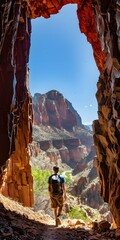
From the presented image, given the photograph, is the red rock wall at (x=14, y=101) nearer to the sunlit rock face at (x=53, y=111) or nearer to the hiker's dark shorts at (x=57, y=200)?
the hiker's dark shorts at (x=57, y=200)

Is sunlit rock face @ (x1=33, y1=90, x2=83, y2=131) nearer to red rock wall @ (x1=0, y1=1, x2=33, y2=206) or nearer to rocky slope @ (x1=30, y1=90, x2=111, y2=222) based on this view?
rocky slope @ (x1=30, y1=90, x2=111, y2=222)

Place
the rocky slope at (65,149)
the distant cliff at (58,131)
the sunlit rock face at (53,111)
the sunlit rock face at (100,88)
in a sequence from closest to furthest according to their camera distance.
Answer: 1. the sunlit rock face at (100,88)
2. the rocky slope at (65,149)
3. the distant cliff at (58,131)
4. the sunlit rock face at (53,111)

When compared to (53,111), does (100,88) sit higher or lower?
lower

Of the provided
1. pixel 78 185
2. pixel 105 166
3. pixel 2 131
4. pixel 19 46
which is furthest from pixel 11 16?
pixel 78 185

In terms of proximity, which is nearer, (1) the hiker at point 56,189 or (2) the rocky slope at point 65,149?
(1) the hiker at point 56,189

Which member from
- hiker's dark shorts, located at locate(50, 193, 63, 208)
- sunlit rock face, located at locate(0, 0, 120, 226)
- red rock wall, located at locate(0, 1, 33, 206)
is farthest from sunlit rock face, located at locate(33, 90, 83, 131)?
hiker's dark shorts, located at locate(50, 193, 63, 208)

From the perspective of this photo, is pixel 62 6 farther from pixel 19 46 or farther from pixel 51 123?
pixel 51 123

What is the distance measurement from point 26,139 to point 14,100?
8.59 meters

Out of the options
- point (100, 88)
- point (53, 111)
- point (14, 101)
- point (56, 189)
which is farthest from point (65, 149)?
point (56, 189)

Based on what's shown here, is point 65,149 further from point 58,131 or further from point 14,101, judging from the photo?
point 14,101

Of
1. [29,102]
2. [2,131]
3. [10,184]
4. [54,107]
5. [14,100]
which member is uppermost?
[54,107]

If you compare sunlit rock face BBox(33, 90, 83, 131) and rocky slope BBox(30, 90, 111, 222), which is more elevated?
sunlit rock face BBox(33, 90, 83, 131)

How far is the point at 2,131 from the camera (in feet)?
40.4

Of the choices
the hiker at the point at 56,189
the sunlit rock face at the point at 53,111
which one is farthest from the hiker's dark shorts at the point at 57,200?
the sunlit rock face at the point at 53,111
